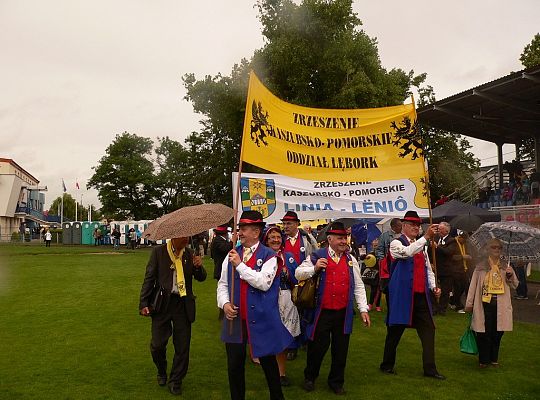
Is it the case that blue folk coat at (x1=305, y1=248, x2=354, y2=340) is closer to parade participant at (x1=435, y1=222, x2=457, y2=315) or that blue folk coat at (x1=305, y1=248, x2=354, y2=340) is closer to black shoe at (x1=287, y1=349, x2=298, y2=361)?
black shoe at (x1=287, y1=349, x2=298, y2=361)

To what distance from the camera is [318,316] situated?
602 cm

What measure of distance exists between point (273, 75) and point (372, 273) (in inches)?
815

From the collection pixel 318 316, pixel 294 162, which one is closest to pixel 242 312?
pixel 318 316

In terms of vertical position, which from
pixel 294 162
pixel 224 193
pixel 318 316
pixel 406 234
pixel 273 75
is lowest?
pixel 318 316

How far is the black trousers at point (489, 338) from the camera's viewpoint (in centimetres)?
704

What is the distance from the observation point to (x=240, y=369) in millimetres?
5012

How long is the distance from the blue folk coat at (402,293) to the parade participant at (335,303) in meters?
0.76

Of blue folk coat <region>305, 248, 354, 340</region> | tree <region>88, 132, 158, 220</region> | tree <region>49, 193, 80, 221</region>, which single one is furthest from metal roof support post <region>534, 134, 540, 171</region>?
tree <region>49, 193, 80, 221</region>

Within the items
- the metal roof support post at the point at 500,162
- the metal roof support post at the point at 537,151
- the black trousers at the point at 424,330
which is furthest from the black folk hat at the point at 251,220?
the metal roof support post at the point at 500,162

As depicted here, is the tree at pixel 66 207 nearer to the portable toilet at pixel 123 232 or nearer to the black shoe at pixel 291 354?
the portable toilet at pixel 123 232

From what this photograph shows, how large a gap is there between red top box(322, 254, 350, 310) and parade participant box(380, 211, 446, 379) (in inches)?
35.2

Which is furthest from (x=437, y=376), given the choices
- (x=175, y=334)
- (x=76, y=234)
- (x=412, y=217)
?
(x=76, y=234)

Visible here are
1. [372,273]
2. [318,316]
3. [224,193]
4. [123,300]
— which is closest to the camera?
[318,316]

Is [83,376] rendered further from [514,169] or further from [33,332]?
[514,169]
